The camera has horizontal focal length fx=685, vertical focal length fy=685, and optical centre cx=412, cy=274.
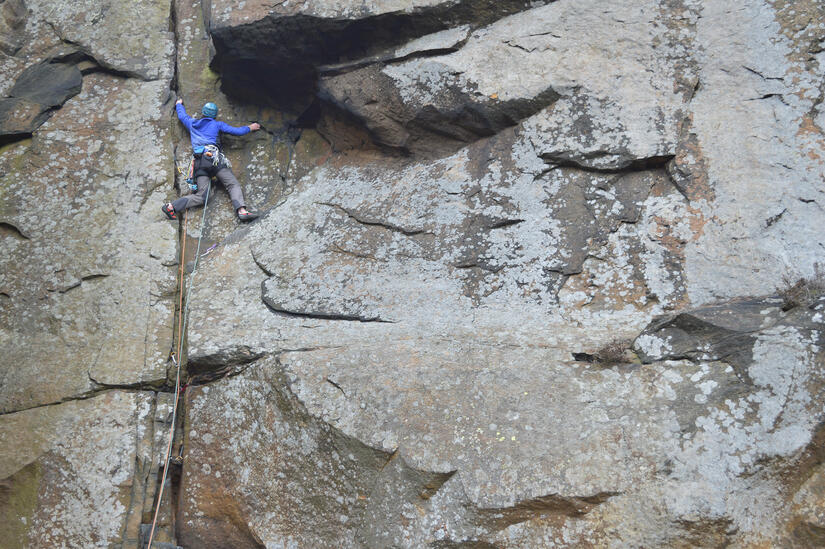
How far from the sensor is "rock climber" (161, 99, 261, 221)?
6852 millimetres

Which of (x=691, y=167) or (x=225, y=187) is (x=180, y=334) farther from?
(x=691, y=167)

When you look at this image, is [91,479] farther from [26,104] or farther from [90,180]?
[26,104]

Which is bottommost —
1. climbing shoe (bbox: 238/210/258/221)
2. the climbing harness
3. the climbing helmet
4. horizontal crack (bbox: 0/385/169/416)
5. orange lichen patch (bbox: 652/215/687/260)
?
horizontal crack (bbox: 0/385/169/416)

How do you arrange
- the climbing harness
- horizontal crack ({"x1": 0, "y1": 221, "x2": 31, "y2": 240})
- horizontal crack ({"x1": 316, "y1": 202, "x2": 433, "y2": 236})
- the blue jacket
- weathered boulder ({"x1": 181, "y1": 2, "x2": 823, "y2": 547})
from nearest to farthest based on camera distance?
weathered boulder ({"x1": 181, "y1": 2, "x2": 823, "y2": 547})
horizontal crack ({"x1": 316, "y1": 202, "x2": 433, "y2": 236})
horizontal crack ({"x1": 0, "y1": 221, "x2": 31, "y2": 240})
the climbing harness
the blue jacket

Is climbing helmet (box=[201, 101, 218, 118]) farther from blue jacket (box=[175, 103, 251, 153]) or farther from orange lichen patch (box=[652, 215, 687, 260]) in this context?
orange lichen patch (box=[652, 215, 687, 260])

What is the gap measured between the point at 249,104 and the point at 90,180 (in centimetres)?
186

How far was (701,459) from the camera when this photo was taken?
4.24 meters

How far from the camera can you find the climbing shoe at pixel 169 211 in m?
6.77

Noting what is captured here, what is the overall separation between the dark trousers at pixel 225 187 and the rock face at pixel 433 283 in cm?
19

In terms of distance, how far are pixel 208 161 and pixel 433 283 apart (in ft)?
9.23

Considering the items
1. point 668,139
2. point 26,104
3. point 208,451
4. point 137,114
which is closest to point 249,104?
point 137,114

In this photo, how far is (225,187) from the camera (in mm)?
7109

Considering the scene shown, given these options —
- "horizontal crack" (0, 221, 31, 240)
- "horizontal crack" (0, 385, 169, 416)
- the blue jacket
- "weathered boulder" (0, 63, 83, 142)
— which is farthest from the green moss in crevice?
"weathered boulder" (0, 63, 83, 142)

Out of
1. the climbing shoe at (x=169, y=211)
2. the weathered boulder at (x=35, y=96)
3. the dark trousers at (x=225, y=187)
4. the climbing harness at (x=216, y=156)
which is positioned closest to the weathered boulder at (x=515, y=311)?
the dark trousers at (x=225, y=187)
